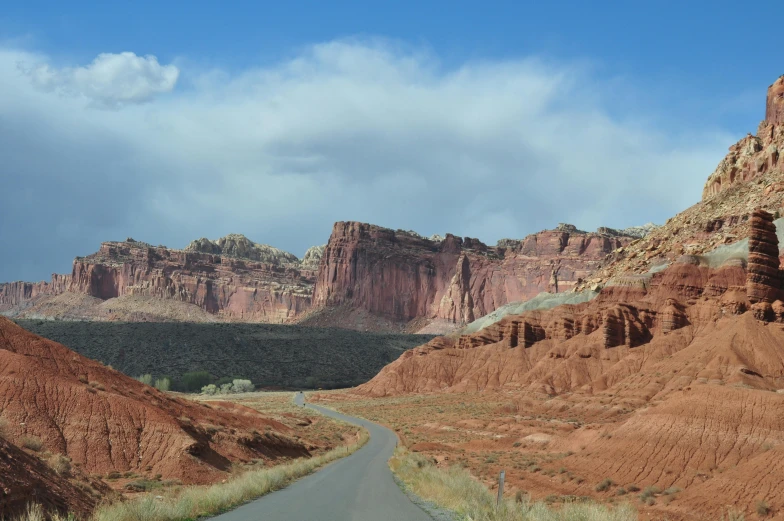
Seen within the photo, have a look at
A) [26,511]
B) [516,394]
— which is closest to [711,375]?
[516,394]

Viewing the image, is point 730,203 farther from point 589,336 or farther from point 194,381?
point 194,381

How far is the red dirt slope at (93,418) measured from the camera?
25.7 meters

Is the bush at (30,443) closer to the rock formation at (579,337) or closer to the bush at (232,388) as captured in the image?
the rock formation at (579,337)

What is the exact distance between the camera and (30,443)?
22.5 metres

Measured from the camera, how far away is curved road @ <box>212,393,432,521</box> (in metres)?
20.2

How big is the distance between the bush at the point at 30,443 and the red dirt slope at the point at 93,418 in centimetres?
31

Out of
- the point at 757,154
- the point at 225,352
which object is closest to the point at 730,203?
the point at 757,154

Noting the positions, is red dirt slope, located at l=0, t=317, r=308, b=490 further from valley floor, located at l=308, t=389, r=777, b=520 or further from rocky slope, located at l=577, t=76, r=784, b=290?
rocky slope, located at l=577, t=76, r=784, b=290

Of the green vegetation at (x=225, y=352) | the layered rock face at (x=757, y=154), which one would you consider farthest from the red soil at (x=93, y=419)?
the layered rock face at (x=757, y=154)

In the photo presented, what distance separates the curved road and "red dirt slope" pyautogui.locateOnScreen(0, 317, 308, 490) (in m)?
4.18

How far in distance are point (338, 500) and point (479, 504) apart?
4338mm

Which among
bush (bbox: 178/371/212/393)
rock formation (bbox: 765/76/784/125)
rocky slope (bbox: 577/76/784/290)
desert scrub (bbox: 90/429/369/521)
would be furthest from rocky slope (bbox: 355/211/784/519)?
rock formation (bbox: 765/76/784/125)

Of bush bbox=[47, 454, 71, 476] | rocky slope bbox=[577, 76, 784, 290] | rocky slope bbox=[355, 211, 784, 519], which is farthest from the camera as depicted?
rocky slope bbox=[577, 76, 784, 290]

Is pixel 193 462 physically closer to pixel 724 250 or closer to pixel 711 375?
pixel 711 375
